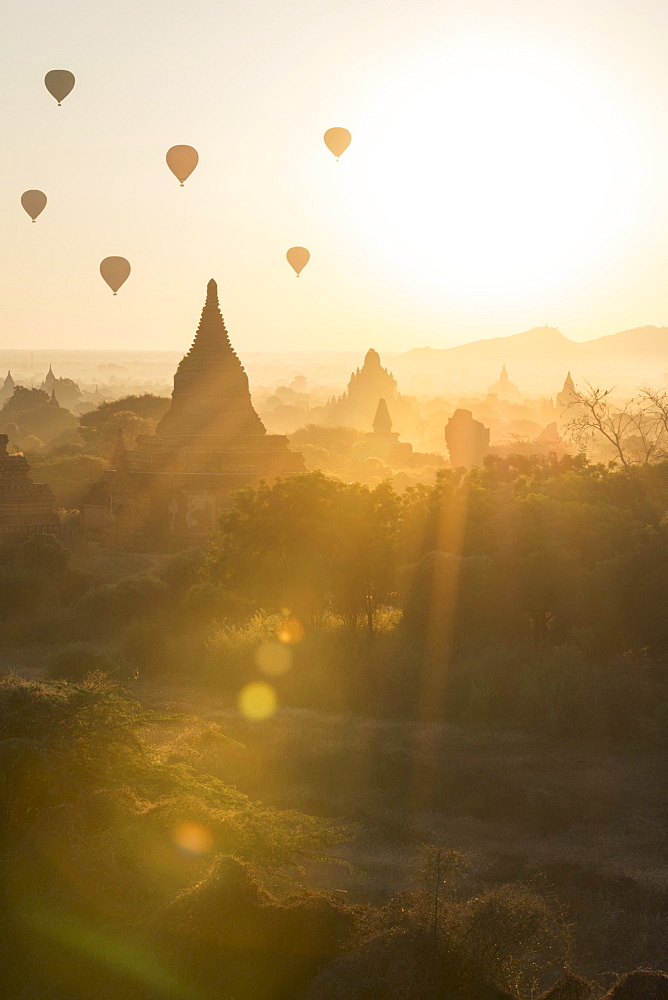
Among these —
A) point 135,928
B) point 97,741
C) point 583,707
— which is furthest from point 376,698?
point 135,928

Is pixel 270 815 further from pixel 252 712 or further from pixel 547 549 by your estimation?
pixel 547 549

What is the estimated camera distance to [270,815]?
27.2ft

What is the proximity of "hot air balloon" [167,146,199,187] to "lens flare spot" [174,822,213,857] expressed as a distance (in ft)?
135

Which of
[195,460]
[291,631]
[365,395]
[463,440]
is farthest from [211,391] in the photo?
[365,395]

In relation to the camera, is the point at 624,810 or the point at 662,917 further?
the point at 624,810

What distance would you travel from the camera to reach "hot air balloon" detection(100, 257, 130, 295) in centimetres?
5388

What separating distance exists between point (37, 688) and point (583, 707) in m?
8.83

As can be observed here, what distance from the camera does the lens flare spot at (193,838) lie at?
7395mm

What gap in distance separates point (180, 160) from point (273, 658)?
1302 inches

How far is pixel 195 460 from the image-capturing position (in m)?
33.5

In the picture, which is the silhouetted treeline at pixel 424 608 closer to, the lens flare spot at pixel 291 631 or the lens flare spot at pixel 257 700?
the lens flare spot at pixel 291 631

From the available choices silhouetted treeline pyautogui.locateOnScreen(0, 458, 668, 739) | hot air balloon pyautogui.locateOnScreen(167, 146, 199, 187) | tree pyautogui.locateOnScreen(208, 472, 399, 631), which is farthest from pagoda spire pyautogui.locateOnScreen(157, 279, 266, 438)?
tree pyautogui.locateOnScreen(208, 472, 399, 631)

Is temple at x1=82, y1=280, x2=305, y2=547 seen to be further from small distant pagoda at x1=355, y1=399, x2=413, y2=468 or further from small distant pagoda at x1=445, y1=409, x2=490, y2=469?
small distant pagoda at x1=355, y1=399, x2=413, y2=468

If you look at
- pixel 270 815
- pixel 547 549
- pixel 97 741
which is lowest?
pixel 270 815
